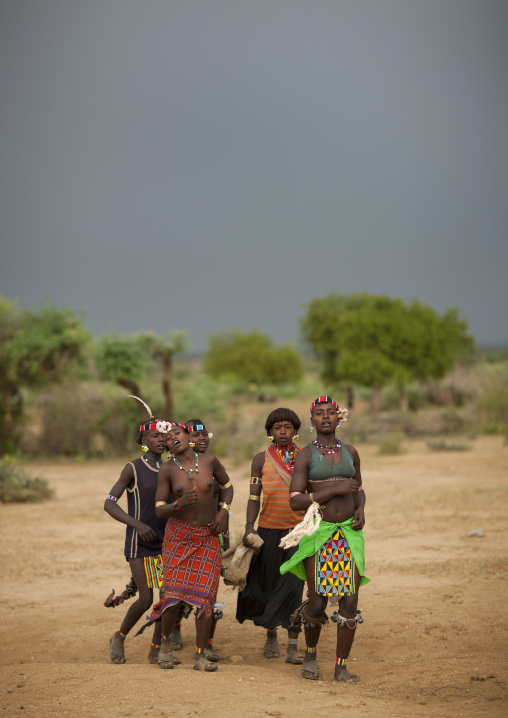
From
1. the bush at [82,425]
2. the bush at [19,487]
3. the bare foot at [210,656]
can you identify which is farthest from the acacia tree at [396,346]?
the bare foot at [210,656]

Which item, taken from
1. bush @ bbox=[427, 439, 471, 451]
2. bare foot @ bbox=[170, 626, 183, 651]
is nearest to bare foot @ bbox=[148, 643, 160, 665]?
bare foot @ bbox=[170, 626, 183, 651]

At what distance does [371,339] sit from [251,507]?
83.2 ft

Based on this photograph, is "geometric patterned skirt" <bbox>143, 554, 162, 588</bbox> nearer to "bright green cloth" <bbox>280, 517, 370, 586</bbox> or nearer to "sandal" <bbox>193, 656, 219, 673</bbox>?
"sandal" <bbox>193, 656, 219, 673</bbox>

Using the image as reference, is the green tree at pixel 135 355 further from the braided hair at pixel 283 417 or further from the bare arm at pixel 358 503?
the bare arm at pixel 358 503

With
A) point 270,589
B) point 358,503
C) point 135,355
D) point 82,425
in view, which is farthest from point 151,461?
point 135,355

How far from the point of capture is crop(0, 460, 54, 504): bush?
45.1 feet

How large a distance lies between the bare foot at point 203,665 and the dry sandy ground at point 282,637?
0.08 meters

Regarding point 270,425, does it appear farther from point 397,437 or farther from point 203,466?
point 397,437

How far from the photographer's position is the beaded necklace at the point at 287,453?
5641 mm

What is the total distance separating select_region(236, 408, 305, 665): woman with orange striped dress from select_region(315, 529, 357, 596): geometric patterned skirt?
2.02 ft

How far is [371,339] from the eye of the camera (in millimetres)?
30438

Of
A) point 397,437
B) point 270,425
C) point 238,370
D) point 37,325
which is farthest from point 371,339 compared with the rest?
point 270,425

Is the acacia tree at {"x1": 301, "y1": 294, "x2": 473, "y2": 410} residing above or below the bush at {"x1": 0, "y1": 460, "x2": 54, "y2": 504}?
→ above

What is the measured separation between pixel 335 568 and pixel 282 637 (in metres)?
1.96
